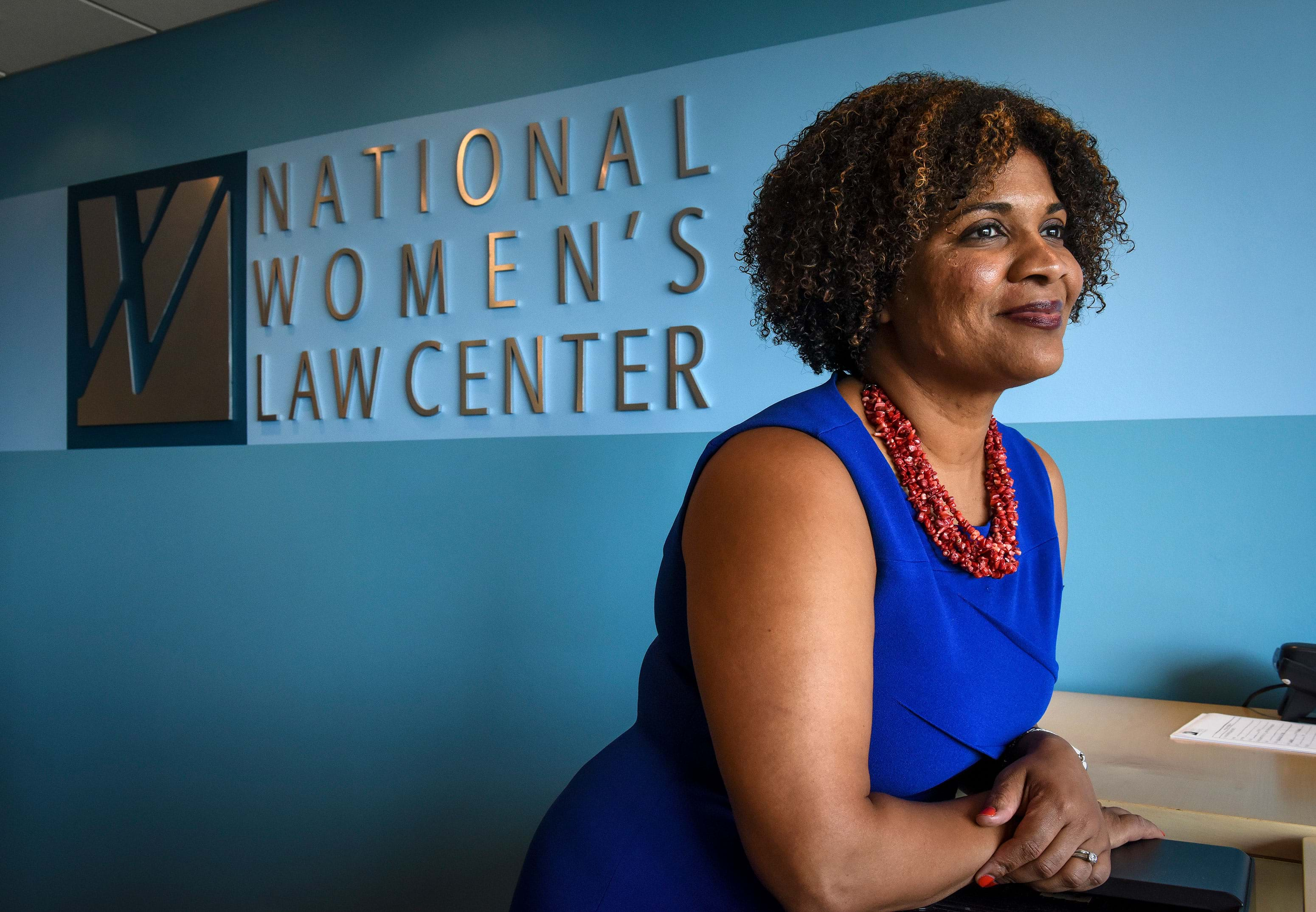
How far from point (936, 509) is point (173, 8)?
9.27 feet

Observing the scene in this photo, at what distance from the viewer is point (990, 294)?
45.9 inches

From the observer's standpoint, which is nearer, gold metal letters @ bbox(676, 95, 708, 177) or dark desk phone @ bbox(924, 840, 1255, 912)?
dark desk phone @ bbox(924, 840, 1255, 912)

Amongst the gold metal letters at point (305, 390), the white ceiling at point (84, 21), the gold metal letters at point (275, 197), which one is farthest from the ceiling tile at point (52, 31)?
the gold metal letters at point (305, 390)

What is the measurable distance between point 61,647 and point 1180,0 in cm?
350

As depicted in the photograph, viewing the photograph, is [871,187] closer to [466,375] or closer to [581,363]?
[581,363]

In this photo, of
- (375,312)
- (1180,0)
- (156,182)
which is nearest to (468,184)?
(375,312)

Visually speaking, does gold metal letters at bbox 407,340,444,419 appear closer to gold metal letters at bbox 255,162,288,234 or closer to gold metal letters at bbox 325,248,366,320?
gold metal letters at bbox 325,248,366,320

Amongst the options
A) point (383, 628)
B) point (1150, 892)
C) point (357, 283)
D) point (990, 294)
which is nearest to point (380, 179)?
point (357, 283)

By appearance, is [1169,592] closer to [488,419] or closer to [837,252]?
[837,252]

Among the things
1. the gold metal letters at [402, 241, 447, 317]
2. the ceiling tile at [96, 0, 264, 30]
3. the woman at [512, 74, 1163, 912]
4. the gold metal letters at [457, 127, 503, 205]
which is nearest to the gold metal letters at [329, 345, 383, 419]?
the gold metal letters at [402, 241, 447, 317]

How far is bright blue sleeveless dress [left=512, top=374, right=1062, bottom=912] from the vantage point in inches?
41.6

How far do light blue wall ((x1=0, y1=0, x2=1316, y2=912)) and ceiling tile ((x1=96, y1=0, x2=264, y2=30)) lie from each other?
0.05 metres

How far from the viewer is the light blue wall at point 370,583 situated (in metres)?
1.96

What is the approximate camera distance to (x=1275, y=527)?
73.5 inches
